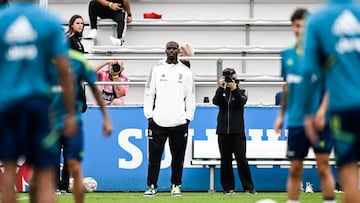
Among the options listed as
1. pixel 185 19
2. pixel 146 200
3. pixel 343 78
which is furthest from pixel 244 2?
pixel 343 78

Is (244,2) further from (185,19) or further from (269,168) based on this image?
(269,168)

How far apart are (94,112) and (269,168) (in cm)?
341

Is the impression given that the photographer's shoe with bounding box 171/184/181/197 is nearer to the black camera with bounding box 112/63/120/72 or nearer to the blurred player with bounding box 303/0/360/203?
the black camera with bounding box 112/63/120/72

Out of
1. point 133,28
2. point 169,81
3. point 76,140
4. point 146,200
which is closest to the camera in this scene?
point 76,140

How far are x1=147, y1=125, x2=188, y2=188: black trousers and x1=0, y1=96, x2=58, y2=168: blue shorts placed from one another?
8.55 metres

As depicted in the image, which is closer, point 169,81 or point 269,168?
point 169,81

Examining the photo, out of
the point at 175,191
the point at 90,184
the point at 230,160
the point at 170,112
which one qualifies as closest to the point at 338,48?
the point at 170,112

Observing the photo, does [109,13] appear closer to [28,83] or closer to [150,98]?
[150,98]

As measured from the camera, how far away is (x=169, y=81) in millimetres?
15703

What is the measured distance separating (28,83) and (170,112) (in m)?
8.61

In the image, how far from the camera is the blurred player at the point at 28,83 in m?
7.11

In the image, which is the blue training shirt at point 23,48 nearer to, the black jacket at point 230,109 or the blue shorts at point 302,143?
the blue shorts at point 302,143

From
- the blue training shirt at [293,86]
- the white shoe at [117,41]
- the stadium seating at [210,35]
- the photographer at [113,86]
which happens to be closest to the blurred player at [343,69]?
the blue training shirt at [293,86]

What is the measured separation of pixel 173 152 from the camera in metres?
15.9
